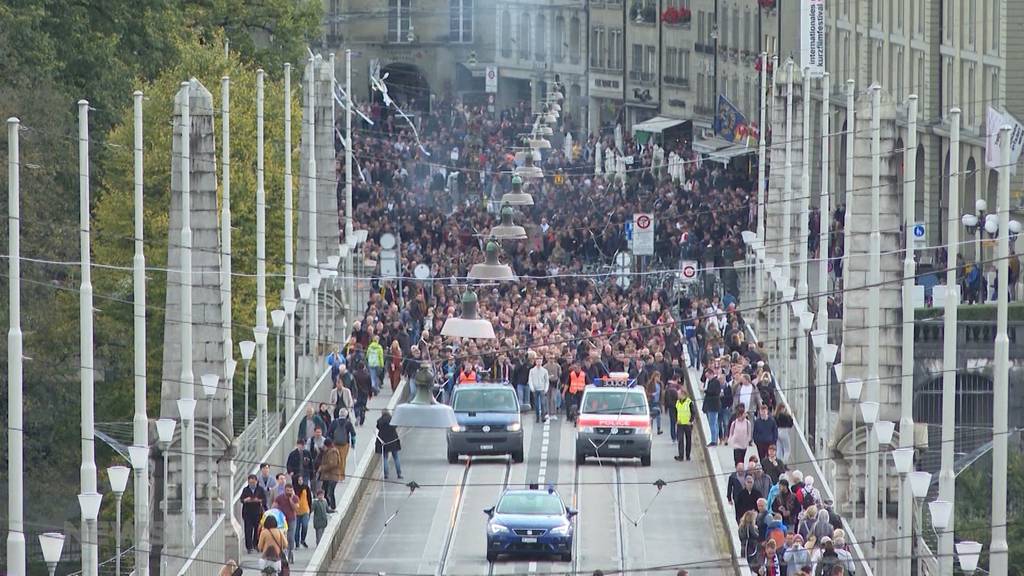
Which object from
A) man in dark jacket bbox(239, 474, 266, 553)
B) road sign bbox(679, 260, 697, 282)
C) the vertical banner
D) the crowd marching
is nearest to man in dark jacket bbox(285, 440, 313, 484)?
the crowd marching

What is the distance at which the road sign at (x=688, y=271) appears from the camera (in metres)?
A: 74.3

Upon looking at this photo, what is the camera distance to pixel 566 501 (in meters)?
56.5

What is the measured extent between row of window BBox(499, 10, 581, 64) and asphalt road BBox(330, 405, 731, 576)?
86779 mm

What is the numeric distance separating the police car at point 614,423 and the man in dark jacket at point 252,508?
11.6 m

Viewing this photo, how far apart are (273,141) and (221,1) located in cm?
1527

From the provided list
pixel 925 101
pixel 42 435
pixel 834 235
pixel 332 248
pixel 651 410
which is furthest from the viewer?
pixel 925 101

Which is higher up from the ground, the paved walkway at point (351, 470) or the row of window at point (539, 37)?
the row of window at point (539, 37)

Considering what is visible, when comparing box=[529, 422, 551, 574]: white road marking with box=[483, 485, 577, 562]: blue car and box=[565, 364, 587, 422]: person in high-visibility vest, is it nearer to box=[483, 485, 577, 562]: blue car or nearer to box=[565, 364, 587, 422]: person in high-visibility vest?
box=[565, 364, 587, 422]: person in high-visibility vest

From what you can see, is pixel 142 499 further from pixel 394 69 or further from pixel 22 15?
pixel 394 69

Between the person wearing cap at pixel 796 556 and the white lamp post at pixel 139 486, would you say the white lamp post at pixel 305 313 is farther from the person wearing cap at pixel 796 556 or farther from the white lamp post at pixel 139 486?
the person wearing cap at pixel 796 556

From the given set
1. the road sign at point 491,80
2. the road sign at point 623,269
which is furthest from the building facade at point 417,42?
the road sign at point 623,269

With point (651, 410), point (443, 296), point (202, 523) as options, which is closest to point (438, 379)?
point (651, 410)

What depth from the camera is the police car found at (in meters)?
58.3

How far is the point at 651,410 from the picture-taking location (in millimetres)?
61688
